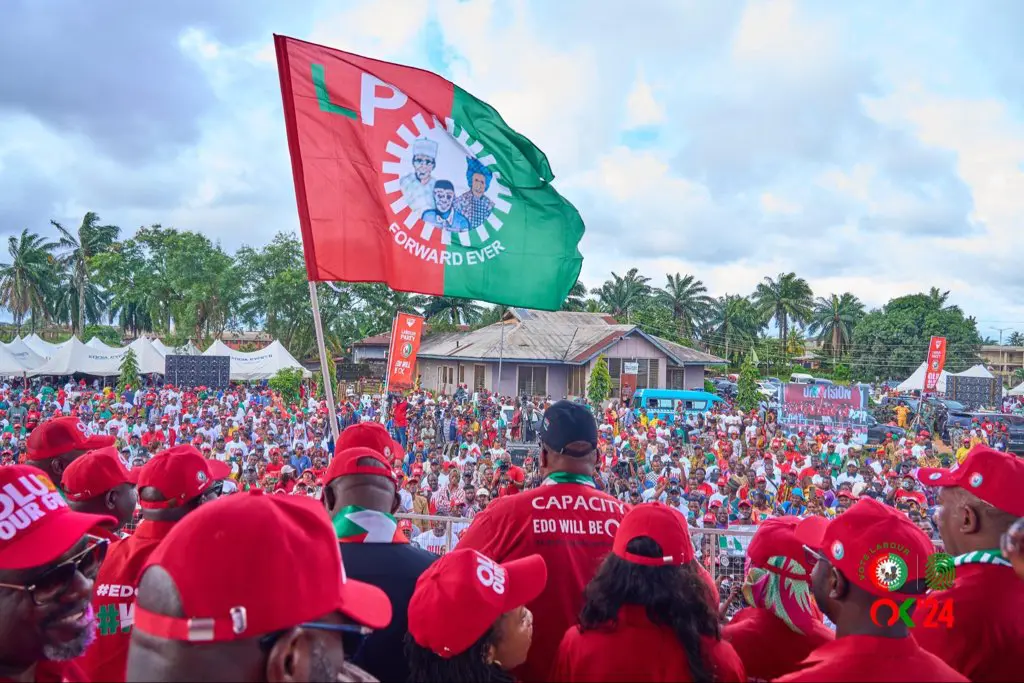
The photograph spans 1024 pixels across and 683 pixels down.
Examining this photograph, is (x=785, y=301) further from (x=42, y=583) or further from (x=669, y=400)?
(x=42, y=583)

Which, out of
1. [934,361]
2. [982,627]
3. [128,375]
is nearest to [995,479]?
[982,627]

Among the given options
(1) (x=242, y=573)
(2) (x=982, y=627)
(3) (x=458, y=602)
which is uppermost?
(1) (x=242, y=573)

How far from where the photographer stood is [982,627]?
2.20 meters

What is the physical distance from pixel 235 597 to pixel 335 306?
4267 cm

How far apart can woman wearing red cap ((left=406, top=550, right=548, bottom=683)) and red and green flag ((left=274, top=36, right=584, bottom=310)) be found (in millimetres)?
2542

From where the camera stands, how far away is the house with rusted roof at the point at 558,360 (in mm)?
34031

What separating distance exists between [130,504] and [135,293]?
44.9 meters

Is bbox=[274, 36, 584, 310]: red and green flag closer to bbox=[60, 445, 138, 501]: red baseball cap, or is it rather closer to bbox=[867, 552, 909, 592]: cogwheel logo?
bbox=[60, 445, 138, 501]: red baseball cap

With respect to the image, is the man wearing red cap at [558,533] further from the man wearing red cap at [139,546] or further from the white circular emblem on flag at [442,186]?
the white circular emblem on flag at [442,186]

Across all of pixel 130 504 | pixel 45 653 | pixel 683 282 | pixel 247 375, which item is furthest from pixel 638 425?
pixel 683 282

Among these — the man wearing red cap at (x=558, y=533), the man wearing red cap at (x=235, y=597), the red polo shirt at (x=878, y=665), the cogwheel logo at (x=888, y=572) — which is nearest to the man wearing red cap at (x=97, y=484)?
the man wearing red cap at (x=558, y=533)

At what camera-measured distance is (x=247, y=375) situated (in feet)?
87.4

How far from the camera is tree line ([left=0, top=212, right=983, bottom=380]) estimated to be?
41.2m

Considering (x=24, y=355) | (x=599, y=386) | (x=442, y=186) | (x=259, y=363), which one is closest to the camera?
(x=442, y=186)
